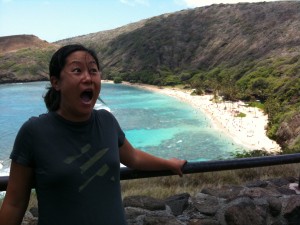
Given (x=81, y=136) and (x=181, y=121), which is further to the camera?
(x=181, y=121)

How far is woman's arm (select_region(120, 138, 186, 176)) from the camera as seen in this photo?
2.31 m

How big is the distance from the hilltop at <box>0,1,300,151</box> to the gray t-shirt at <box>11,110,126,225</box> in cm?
5295

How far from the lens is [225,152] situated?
43.2 metres

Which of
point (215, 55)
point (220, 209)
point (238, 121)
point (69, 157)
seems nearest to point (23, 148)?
point (69, 157)

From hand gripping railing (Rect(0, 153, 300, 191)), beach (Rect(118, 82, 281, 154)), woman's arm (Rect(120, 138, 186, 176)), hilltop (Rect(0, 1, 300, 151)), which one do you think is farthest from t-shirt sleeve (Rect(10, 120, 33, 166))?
hilltop (Rect(0, 1, 300, 151))

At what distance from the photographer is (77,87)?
1.92 m

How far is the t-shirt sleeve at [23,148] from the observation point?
5.80 feet

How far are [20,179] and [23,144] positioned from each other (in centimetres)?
17

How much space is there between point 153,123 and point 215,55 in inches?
2270

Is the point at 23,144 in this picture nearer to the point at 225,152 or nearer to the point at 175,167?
the point at 175,167

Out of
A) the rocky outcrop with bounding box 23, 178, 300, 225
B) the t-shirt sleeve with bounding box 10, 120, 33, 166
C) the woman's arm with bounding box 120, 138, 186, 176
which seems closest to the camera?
the t-shirt sleeve with bounding box 10, 120, 33, 166

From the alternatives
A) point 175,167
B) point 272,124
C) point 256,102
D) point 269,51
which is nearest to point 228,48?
point 269,51

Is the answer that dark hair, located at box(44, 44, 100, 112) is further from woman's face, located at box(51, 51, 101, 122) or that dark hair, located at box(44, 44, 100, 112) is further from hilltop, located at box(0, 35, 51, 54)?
hilltop, located at box(0, 35, 51, 54)

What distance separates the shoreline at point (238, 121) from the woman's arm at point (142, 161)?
3752cm
